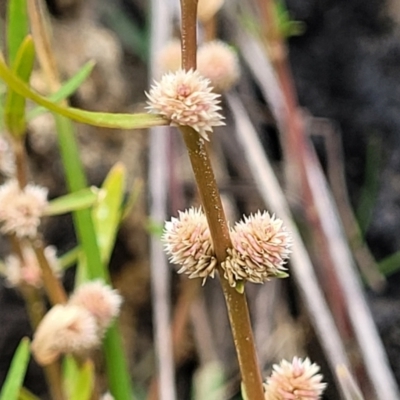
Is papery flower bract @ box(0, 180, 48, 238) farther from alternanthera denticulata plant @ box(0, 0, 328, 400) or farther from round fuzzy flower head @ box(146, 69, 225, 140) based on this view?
round fuzzy flower head @ box(146, 69, 225, 140)

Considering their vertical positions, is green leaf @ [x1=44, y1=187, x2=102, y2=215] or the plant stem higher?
green leaf @ [x1=44, y1=187, x2=102, y2=215]

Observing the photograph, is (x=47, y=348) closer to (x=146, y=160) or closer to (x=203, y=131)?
(x=203, y=131)

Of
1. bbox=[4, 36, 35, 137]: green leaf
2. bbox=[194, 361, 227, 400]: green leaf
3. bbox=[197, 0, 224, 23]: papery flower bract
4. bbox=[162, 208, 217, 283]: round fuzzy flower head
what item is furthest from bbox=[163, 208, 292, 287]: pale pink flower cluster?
bbox=[194, 361, 227, 400]: green leaf

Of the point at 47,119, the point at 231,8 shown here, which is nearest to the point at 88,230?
the point at 47,119

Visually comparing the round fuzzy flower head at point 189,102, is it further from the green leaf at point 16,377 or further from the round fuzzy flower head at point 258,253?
the green leaf at point 16,377

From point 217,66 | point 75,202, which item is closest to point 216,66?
point 217,66

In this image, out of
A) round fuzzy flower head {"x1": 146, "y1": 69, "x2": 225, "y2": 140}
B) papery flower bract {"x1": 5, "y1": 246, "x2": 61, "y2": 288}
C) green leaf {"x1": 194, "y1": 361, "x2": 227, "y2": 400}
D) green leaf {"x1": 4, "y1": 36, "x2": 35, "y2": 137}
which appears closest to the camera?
round fuzzy flower head {"x1": 146, "y1": 69, "x2": 225, "y2": 140}

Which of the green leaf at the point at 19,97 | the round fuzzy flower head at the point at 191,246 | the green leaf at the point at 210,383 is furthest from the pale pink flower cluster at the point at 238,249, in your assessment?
the green leaf at the point at 210,383
